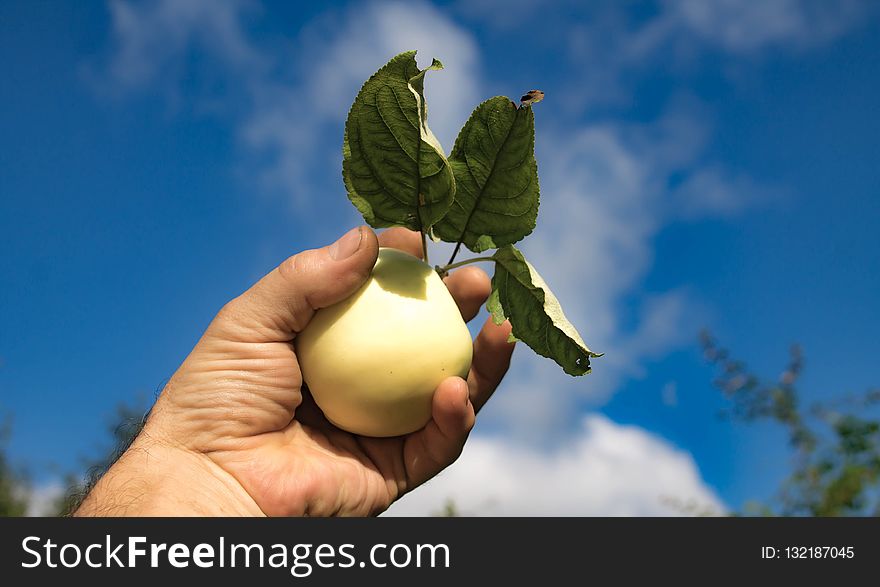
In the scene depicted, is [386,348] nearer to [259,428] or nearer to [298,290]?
[298,290]

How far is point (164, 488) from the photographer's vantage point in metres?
2.41

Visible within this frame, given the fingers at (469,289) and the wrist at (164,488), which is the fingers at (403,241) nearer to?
the fingers at (469,289)

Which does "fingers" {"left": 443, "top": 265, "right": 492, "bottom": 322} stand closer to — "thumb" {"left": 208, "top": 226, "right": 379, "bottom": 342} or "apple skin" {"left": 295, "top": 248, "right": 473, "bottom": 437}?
"apple skin" {"left": 295, "top": 248, "right": 473, "bottom": 437}

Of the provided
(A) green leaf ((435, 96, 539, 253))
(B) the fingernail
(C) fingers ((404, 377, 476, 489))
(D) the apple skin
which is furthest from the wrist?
(A) green leaf ((435, 96, 539, 253))

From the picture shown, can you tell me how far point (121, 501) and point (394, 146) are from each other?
4.50 feet

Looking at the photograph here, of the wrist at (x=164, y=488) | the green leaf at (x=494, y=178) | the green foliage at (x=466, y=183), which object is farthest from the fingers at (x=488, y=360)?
the wrist at (x=164, y=488)

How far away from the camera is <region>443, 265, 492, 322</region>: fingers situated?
3.30 meters

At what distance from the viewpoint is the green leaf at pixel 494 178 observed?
7.68ft

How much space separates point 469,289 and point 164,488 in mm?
1460

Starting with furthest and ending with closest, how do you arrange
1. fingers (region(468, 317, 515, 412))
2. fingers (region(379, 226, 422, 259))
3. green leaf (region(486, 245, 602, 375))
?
fingers (region(379, 226, 422, 259))
fingers (region(468, 317, 515, 412))
green leaf (region(486, 245, 602, 375))

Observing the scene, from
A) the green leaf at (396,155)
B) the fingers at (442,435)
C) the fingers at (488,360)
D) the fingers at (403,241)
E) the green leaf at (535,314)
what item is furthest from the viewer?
the fingers at (403,241)

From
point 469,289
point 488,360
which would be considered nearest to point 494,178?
point 469,289

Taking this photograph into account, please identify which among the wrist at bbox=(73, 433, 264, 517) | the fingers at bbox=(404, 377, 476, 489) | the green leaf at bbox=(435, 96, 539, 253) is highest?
the green leaf at bbox=(435, 96, 539, 253)

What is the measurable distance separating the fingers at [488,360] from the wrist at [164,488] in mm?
1074
